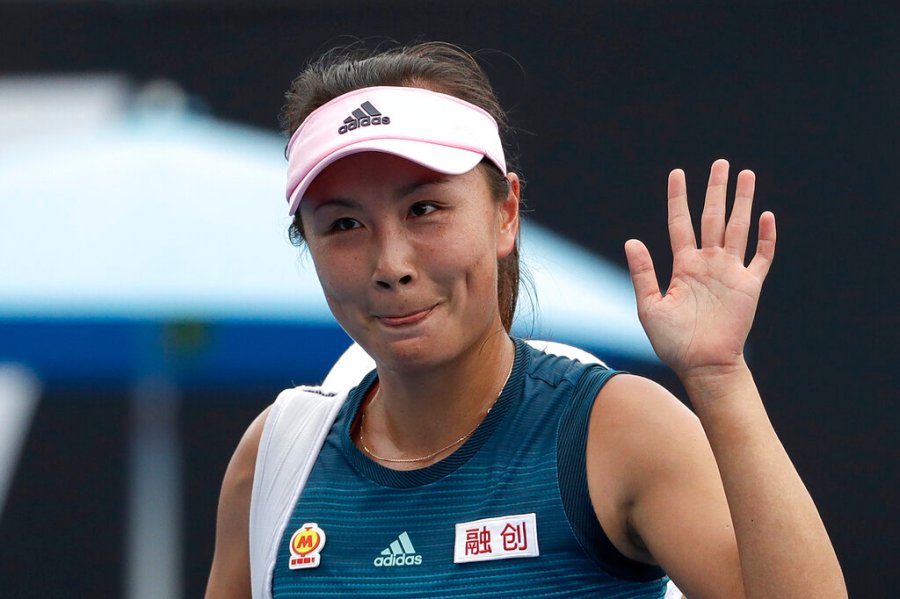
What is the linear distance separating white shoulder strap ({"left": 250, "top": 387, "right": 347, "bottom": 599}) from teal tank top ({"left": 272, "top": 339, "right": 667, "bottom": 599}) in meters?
Result: 0.02

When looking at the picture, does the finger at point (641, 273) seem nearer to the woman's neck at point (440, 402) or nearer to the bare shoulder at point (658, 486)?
the bare shoulder at point (658, 486)

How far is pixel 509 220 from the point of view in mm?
2189

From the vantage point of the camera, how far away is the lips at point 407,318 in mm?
1964

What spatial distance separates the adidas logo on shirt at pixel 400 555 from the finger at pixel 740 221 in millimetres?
648

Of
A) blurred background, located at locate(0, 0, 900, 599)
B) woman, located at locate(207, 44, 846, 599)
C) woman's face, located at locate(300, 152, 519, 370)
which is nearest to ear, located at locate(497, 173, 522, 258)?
woman, located at locate(207, 44, 846, 599)

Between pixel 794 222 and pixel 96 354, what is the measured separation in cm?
255

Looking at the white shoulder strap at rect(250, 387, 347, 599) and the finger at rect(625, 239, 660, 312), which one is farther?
the white shoulder strap at rect(250, 387, 347, 599)

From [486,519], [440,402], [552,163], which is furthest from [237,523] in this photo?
[552,163]

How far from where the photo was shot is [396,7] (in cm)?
496

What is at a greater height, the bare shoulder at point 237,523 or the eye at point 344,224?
the eye at point 344,224

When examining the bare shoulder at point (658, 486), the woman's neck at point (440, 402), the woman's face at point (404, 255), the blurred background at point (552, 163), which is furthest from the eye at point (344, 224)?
the blurred background at point (552, 163)

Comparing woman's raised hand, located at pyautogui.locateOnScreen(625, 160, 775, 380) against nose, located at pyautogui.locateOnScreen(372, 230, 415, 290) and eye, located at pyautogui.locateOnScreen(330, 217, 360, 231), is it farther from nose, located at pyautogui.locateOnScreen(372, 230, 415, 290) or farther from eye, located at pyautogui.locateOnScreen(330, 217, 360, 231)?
eye, located at pyautogui.locateOnScreen(330, 217, 360, 231)

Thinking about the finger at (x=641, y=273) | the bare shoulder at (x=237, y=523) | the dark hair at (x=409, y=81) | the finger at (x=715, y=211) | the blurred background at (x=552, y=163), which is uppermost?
the blurred background at (x=552, y=163)

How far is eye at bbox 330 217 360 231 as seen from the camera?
6.59 ft
